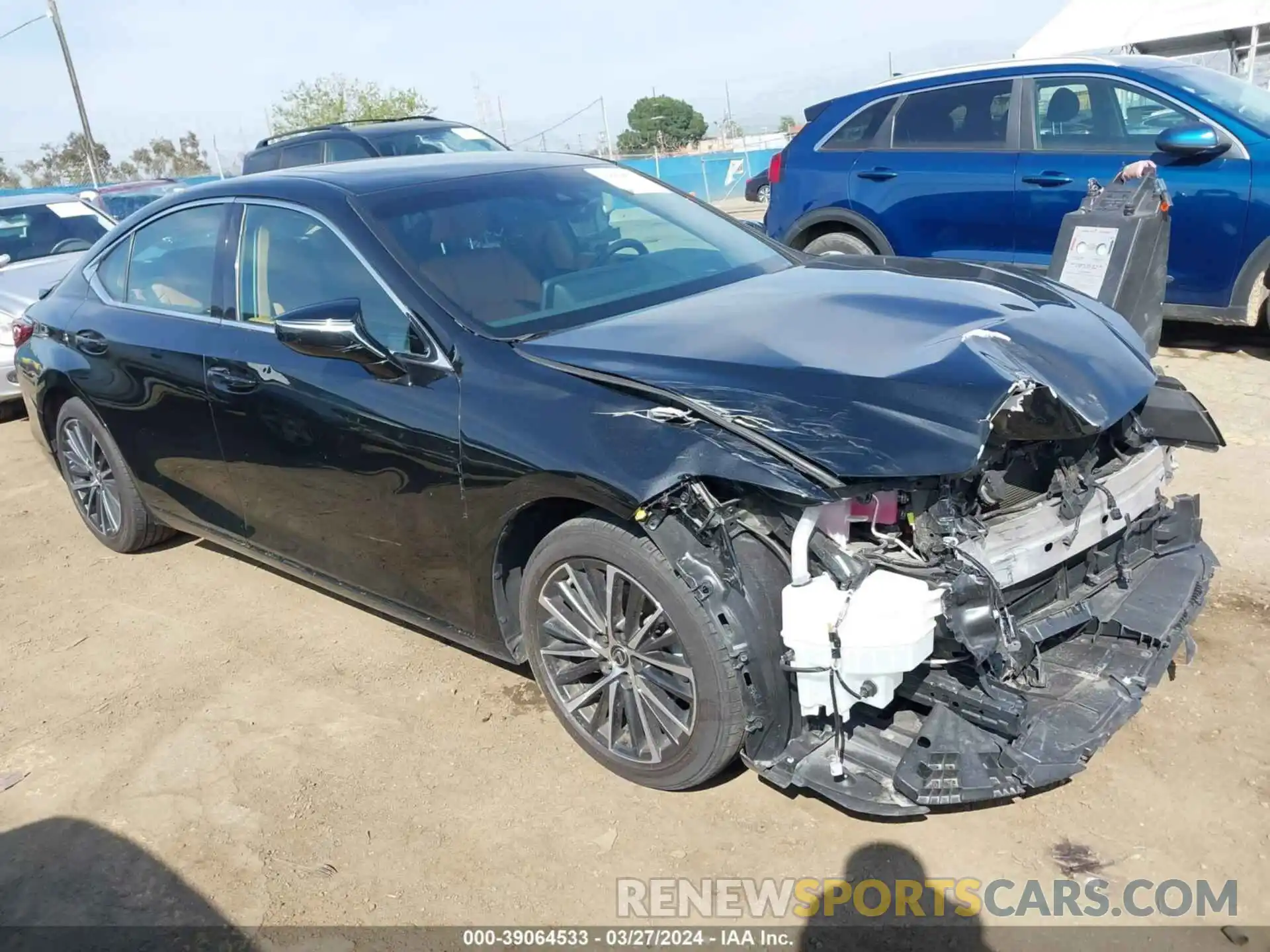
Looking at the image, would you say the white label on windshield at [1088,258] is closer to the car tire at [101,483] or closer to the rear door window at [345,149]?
the car tire at [101,483]

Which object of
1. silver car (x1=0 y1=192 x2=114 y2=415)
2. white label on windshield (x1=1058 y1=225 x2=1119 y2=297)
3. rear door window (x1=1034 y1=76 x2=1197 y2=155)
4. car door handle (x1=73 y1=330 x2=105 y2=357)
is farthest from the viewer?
silver car (x1=0 y1=192 x2=114 y2=415)

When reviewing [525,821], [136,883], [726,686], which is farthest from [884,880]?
[136,883]

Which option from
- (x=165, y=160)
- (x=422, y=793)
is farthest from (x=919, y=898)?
(x=165, y=160)

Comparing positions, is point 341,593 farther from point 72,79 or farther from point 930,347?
point 72,79

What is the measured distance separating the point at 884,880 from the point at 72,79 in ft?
88.7

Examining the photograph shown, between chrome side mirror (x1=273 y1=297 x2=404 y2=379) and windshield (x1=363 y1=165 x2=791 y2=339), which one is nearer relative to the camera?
chrome side mirror (x1=273 y1=297 x2=404 y2=379)

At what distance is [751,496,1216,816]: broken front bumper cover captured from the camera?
2.48 meters

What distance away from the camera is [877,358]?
110 inches

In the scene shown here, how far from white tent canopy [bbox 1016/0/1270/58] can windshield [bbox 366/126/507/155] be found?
Result: 11.8 meters

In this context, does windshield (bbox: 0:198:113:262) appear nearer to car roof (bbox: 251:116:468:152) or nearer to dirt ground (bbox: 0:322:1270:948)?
car roof (bbox: 251:116:468:152)

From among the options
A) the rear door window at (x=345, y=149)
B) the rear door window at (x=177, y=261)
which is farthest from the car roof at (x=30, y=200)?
the rear door window at (x=177, y=261)

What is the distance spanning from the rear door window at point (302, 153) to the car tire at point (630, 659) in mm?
9045

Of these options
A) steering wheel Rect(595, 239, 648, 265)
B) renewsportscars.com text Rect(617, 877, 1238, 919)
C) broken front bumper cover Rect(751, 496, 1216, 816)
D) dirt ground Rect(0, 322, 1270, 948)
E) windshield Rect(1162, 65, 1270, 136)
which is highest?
windshield Rect(1162, 65, 1270, 136)

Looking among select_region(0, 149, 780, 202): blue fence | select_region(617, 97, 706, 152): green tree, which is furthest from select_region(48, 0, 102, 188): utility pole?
select_region(617, 97, 706, 152): green tree
